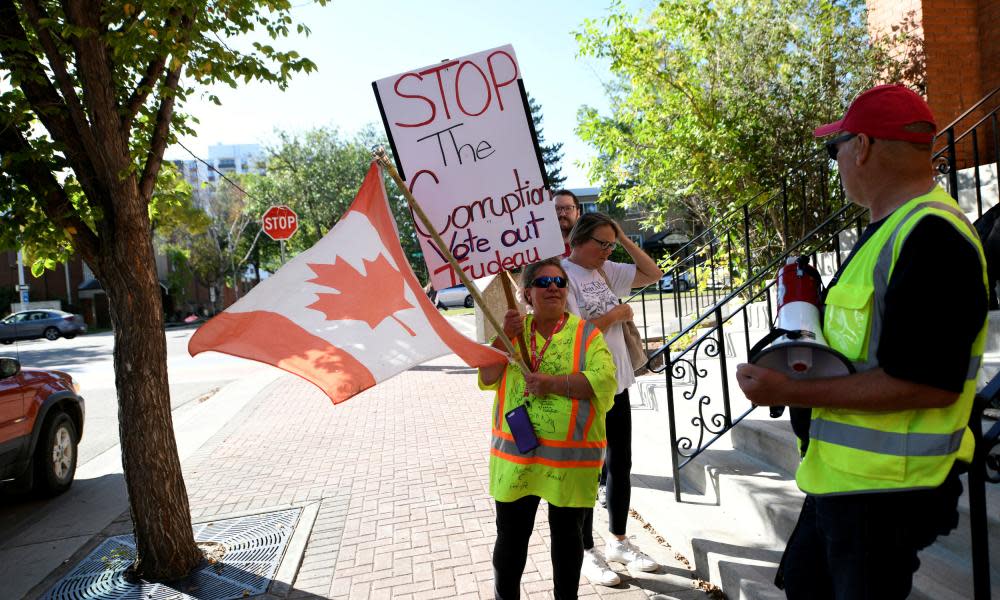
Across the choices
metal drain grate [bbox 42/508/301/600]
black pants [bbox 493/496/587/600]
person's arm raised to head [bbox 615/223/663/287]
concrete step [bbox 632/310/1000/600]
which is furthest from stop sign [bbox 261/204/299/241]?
black pants [bbox 493/496/587/600]

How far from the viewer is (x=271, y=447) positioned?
7508mm

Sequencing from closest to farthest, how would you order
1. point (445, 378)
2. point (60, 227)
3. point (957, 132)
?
point (60, 227), point (957, 132), point (445, 378)

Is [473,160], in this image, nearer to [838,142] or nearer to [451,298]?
[838,142]

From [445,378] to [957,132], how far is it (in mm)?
8196

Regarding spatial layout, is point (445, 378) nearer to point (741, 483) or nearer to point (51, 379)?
point (51, 379)

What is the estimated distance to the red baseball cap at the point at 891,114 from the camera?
1710 millimetres

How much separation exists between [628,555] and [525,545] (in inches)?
49.8

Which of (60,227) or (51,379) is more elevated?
(60,227)

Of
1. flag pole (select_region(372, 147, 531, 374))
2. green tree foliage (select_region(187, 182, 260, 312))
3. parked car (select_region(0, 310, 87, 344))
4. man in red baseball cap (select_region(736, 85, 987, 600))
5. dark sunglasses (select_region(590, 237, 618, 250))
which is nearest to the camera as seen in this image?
man in red baseball cap (select_region(736, 85, 987, 600))

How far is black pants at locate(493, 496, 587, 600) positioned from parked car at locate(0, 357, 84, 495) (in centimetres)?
518

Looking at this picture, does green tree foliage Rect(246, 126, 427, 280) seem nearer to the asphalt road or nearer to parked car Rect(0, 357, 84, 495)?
the asphalt road

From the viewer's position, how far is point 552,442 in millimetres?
2740

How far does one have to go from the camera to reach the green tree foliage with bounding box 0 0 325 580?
387 cm

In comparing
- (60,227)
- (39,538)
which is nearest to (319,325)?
(60,227)
